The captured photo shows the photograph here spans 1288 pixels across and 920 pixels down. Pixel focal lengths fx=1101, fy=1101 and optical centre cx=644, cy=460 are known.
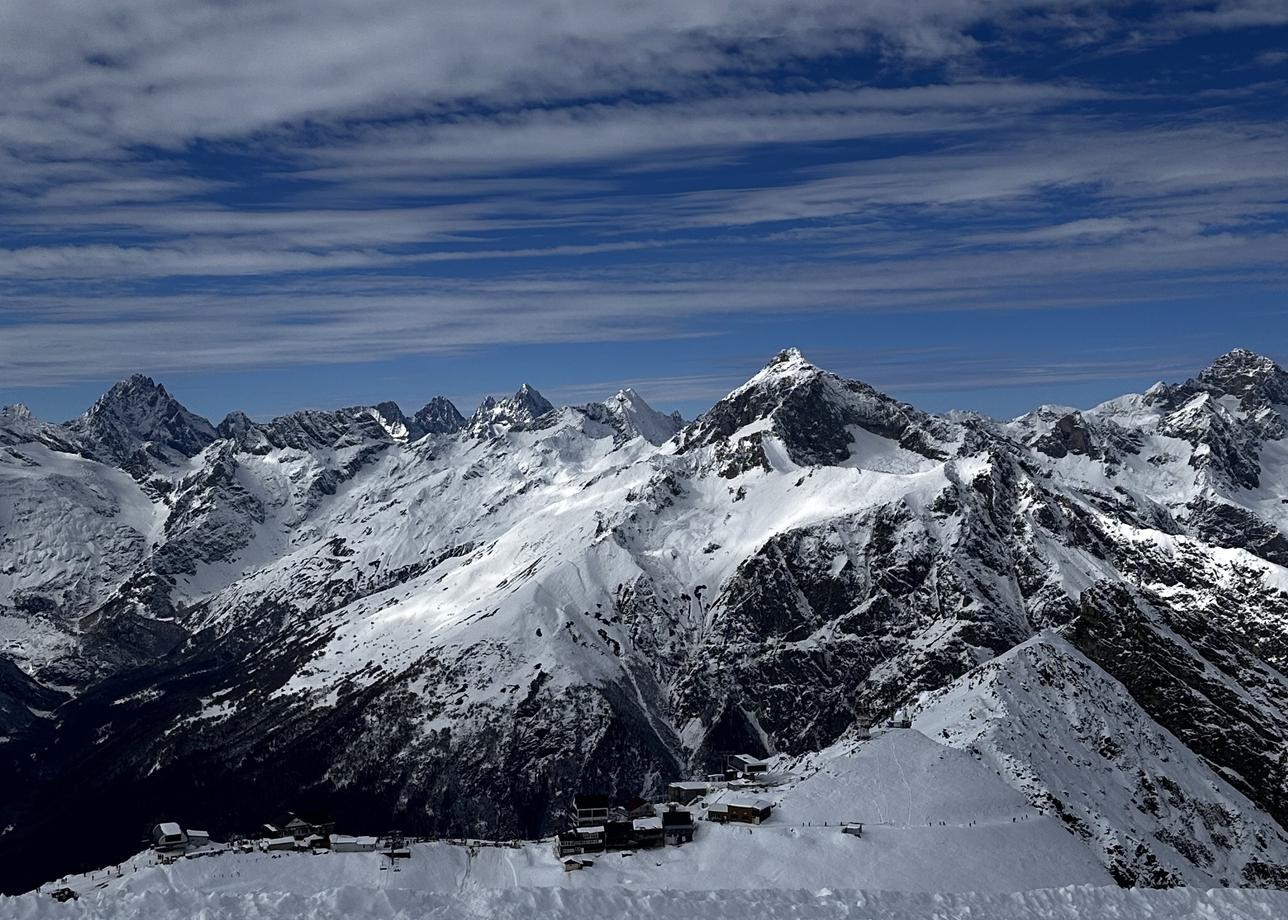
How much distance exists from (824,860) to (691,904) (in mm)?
56431

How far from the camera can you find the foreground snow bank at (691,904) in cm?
5166

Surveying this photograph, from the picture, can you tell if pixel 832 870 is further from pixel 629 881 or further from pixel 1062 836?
pixel 1062 836

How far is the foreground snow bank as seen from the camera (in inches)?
2034

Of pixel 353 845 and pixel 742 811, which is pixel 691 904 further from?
pixel 353 845

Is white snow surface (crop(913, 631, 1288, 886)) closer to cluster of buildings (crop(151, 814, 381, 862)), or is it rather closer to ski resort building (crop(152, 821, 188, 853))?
cluster of buildings (crop(151, 814, 381, 862))

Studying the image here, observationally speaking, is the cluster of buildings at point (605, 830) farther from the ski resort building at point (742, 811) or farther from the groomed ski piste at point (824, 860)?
the groomed ski piste at point (824, 860)

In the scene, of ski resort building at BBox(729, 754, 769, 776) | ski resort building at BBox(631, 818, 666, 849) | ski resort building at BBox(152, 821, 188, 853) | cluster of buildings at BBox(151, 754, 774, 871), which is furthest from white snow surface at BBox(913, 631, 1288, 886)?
ski resort building at BBox(152, 821, 188, 853)

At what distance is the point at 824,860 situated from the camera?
107312 millimetres

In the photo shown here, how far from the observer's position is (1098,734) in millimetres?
161375

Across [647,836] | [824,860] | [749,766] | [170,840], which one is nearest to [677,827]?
[647,836]

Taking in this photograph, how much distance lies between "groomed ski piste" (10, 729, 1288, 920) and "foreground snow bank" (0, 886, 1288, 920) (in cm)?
23

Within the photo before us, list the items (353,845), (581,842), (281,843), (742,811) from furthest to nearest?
(281,843) < (353,845) < (742,811) < (581,842)

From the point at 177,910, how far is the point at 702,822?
78.9m

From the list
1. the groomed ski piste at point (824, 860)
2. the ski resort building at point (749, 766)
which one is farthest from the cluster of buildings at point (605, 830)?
the ski resort building at point (749, 766)
